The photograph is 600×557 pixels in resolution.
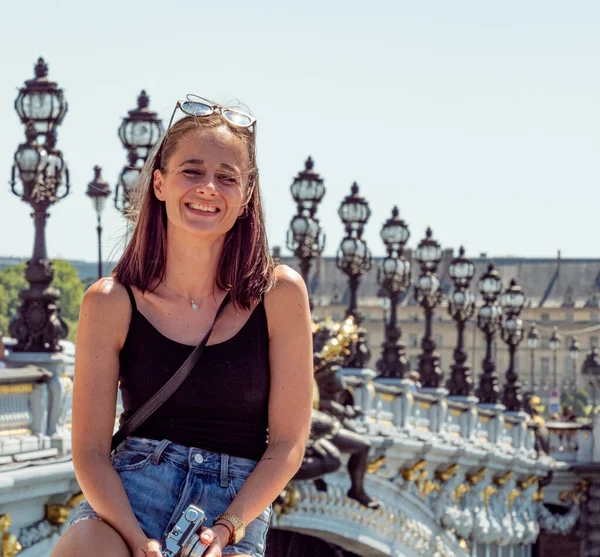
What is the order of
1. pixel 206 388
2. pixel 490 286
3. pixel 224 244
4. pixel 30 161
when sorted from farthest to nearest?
pixel 490 286 → pixel 30 161 → pixel 224 244 → pixel 206 388

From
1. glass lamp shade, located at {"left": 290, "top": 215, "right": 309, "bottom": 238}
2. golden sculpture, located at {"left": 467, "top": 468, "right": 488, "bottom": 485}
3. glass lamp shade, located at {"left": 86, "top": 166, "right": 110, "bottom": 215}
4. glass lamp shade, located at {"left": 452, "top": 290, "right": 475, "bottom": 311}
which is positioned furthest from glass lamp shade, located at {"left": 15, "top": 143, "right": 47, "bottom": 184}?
glass lamp shade, located at {"left": 452, "top": 290, "right": 475, "bottom": 311}

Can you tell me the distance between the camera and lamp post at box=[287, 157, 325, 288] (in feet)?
82.5

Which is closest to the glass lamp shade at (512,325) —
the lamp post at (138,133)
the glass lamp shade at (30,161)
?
the lamp post at (138,133)

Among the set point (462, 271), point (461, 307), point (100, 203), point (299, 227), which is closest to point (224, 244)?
point (100, 203)

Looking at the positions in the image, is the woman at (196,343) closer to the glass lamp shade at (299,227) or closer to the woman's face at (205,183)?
the woman's face at (205,183)

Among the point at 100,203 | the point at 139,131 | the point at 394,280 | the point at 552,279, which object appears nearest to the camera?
the point at 139,131

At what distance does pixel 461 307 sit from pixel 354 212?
435 inches

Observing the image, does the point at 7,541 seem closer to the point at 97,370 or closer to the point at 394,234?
the point at 97,370

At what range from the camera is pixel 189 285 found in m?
5.86

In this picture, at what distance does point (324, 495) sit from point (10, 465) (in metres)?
9.15

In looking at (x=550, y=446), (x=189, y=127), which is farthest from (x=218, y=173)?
(x=550, y=446)

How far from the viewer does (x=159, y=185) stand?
588 centimetres

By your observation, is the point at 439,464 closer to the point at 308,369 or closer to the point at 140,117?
the point at 140,117

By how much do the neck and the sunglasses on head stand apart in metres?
0.35
